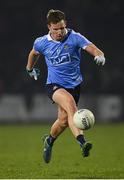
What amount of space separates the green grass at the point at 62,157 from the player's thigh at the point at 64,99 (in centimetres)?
94

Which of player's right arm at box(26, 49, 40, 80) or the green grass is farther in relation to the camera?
player's right arm at box(26, 49, 40, 80)

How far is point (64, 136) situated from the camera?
62.0 ft

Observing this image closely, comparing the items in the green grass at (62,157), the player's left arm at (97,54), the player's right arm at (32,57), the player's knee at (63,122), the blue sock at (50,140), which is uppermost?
the player's left arm at (97,54)

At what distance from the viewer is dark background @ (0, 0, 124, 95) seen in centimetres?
2634

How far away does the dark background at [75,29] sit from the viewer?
26344mm

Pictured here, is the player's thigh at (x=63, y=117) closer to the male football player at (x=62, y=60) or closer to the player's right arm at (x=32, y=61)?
the male football player at (x=62, y=60)

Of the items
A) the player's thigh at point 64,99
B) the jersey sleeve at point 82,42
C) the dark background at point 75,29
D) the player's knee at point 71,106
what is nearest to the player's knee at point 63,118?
the player's thigh at point 64,99

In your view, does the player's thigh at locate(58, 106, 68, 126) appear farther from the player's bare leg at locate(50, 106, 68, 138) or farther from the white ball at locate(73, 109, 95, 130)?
the white ball at locate(73, 109, 95, 130)

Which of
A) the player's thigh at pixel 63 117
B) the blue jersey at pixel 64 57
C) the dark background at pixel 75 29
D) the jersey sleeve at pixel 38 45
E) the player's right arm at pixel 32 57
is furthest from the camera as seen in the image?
the dark background at pixel 75 29

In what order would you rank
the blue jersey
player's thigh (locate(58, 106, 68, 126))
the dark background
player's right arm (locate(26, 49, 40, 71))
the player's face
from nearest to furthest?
1. the player's face
2. the blue jersey
3. player's thigh (locate(58, 106, 68, 126))
4. player's right arm (locate(26, 49, 40, 71))
5. the dark background

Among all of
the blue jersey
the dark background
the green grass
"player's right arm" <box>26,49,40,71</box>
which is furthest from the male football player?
the dark background

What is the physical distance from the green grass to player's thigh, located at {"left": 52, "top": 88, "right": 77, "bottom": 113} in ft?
3.07

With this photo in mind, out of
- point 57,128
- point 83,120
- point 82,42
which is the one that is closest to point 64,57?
point 82,42

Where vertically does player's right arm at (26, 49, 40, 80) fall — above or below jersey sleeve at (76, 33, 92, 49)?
below
